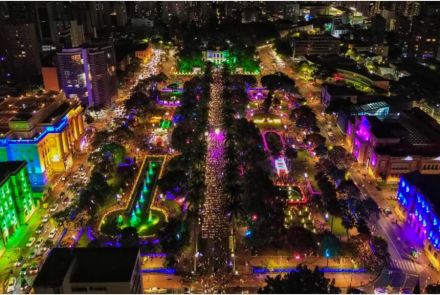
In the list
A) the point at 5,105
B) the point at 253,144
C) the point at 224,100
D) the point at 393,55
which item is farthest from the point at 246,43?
the point at 5,105

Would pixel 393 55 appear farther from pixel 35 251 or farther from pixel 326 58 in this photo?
pixel 35 251

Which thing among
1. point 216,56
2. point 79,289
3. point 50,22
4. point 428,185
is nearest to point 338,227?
point 428,185

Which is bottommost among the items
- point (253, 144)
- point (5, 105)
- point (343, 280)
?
point (343, 280)

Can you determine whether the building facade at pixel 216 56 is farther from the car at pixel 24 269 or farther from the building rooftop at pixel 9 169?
the car at pixel 24 269

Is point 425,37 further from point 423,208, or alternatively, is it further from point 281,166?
point 423,208

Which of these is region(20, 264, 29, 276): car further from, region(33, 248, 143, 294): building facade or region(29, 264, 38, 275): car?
region(33, 248, 143, 294): building facade

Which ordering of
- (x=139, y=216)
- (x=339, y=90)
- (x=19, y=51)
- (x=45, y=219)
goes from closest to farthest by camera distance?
(x=45, y=219) < (x=139, y=216) < (x=339, y=90) < (x=19, y=51)
